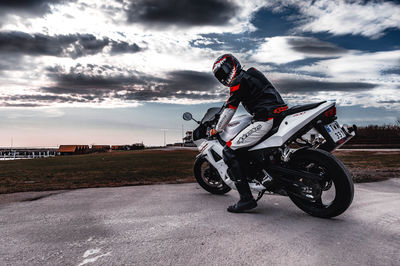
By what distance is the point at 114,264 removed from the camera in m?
2.29

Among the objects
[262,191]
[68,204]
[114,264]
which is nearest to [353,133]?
[262,191]

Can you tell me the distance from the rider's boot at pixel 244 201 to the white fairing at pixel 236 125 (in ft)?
2.71

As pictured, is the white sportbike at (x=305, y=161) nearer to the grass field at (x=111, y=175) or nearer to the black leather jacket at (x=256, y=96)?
the black leather jacket at (x=256, y=96)

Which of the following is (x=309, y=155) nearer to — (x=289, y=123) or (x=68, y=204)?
(x=289, y=123)

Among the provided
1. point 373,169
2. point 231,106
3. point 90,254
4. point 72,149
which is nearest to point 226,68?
point 231,106

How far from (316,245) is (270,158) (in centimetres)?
146

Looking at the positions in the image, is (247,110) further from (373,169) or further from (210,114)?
(373,169)

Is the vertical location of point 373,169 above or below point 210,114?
below

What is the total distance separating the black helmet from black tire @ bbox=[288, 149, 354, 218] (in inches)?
56.0

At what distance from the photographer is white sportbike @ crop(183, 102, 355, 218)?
345 centimetres

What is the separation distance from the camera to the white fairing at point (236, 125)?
445 cm

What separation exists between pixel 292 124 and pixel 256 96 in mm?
622

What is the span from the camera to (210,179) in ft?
17.7

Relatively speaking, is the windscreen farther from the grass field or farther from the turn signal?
the grass field
